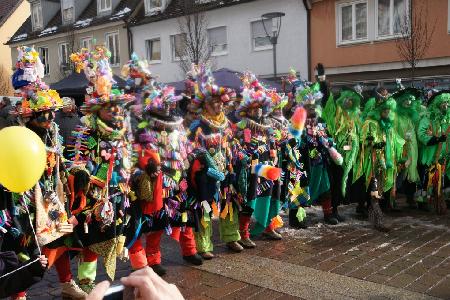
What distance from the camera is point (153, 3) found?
2270 centimetres

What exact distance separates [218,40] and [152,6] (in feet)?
14.7

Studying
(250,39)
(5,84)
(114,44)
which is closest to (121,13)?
(114,44)

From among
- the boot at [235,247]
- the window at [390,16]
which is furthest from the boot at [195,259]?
the window at [390,16]

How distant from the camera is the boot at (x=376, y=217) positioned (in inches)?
255

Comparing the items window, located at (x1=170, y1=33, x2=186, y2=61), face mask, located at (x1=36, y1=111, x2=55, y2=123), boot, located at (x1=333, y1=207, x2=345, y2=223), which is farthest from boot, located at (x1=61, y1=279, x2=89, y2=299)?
window, located at (x1=170, y1=33, x2=186, y2=61)

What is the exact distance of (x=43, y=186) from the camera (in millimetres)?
3883

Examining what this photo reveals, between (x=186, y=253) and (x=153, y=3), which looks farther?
(x=153, y=3)

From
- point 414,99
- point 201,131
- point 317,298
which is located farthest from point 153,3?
point 317,298

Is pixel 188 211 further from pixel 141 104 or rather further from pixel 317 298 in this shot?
pixel 317 298

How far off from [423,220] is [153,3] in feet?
61.0

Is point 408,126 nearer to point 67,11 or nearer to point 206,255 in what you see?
point 206,255

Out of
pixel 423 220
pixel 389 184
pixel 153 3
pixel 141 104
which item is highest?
pixel 153 3

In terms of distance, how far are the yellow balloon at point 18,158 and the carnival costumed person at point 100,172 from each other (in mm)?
1289

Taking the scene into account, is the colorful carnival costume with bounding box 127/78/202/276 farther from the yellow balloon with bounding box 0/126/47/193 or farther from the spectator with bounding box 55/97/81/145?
the yellow balloon with bounding box 0/126/47/193
